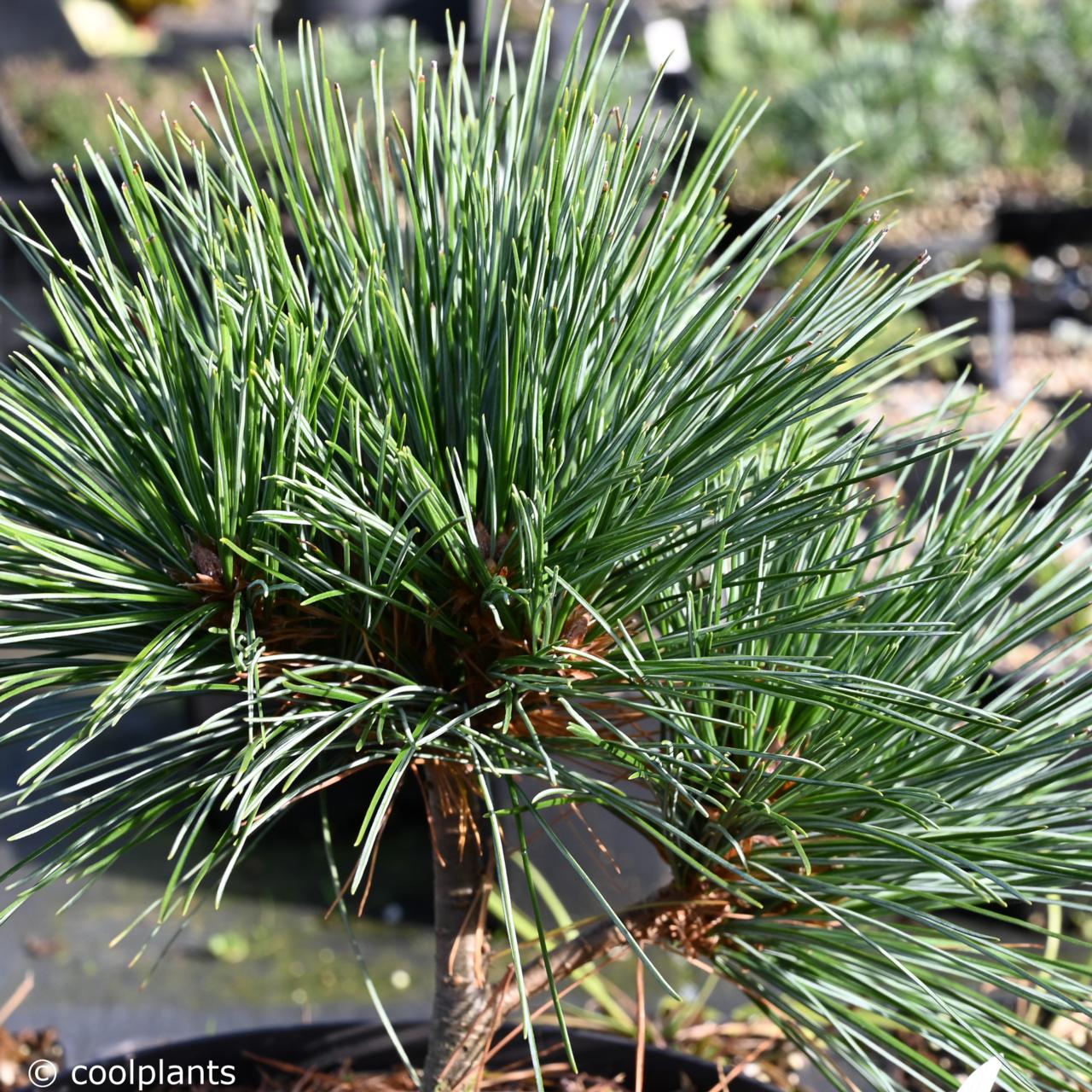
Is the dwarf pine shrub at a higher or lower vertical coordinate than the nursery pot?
higher

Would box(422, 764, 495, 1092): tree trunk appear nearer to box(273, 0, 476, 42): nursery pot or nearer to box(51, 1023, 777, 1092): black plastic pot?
box(51, 1023, 777, 1092): black plastic pot

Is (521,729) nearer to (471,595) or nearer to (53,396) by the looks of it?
(471,595)

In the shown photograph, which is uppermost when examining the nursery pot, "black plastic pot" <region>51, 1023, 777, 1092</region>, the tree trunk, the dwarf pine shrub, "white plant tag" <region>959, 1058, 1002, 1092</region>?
the dwarf pine shrub

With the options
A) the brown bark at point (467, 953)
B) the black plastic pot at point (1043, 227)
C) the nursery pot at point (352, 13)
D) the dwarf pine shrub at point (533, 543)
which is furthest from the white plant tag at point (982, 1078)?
the nursery pot at point (352, 13)

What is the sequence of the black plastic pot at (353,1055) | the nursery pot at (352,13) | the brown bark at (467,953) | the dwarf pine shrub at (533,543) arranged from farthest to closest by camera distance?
the nursery pot at (352,13), the black plastic pot at (353,1055), the brown bark at (467,953), the dwarf pine shrub at (533,543)

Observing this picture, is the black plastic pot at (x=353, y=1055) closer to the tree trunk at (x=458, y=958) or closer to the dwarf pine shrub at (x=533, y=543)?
the tree trunk at (x=458, y=958)

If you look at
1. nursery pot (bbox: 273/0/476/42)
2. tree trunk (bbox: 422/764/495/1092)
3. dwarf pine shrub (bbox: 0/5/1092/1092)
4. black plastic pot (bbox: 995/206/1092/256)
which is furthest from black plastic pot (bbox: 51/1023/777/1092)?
nursery pot (bbox: 273/0/476/42)
